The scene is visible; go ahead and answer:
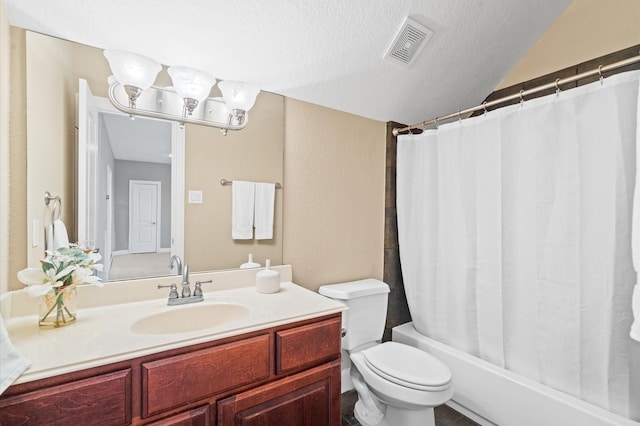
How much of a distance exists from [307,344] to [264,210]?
79 centimetres

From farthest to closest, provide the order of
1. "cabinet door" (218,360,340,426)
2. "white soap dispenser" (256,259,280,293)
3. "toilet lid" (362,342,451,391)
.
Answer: "white soap dispenser" (256,259,280,293), "toilet lid" (362,342,451,391), "cabinet door" (218,360,340,426)

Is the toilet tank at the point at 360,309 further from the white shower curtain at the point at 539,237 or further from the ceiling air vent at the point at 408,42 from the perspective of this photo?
the ceiling air vent at the point at 408,42

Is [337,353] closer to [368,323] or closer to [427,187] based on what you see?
[368,323]

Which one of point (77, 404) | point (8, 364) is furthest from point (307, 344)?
point (8, 364)

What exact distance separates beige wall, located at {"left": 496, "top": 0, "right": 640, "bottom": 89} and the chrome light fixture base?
1967 millimetres

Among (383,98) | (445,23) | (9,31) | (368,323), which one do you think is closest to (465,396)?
(368,323)

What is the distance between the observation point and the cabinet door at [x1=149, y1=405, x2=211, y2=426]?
3.10 ft

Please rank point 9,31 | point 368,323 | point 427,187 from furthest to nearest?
point 427,187, point 368,323, point 9,31

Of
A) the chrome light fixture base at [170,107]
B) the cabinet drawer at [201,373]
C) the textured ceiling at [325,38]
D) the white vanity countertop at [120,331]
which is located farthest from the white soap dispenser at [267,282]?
the textured ceiling at [325,38]

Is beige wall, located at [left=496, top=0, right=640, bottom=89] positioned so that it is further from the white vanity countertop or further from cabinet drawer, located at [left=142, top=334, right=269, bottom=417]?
cabinet drawer, located at [left=142, top=334, right=269, bottom=417]

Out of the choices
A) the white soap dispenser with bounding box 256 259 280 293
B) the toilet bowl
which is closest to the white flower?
the white soap dispenser with bounding box 256 259 280 293

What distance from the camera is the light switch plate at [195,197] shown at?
1.53 meters

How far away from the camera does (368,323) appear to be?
1.88 metres

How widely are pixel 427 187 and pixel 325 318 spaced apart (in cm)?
121
